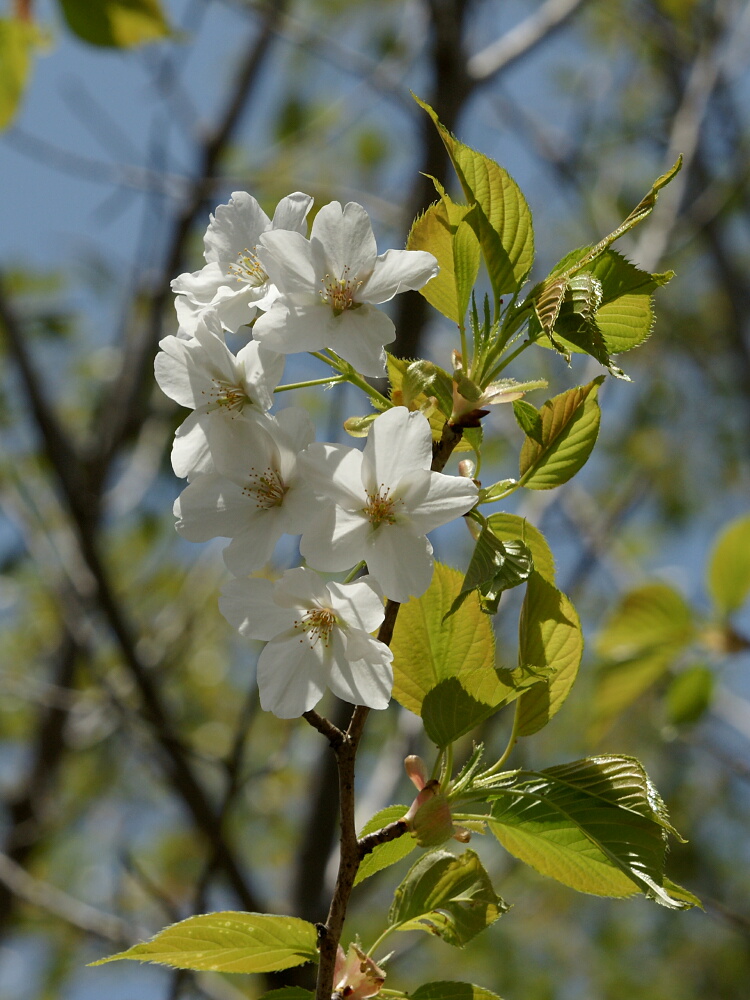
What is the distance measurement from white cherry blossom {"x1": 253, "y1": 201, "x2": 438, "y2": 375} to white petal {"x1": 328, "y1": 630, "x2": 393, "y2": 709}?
0.16 metres

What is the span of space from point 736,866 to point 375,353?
4.67 m

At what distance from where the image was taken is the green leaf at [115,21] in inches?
53.9

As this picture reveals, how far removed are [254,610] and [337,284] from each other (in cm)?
21

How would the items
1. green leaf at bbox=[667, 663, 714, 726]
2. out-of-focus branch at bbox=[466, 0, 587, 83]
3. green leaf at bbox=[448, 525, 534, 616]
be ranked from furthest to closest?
out-of-focus branch at bbox=[466, 0, 587, 83]
green leaf at bbox=[667, 663, 714, 726]
green leaf at bbox=[448, 525, 534, 616]

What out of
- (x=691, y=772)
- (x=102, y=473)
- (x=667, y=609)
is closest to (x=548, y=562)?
(x=667, y=609)

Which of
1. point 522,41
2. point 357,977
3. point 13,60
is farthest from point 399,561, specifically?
point 522,41

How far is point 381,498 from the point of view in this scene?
534 mm

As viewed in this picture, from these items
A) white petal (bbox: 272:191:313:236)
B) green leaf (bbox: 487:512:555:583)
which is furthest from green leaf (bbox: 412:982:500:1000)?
white petal (bbox: 272:191:313:236)

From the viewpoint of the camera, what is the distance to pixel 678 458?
13.3 feet

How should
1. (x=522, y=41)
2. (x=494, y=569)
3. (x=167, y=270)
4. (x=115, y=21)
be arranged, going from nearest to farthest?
(x=494, y=569)
(x=115, y=21)
(x=522, y=41)
(x=167, y=270)

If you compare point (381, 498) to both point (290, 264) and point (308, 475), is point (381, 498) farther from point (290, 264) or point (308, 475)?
point (290, 264)

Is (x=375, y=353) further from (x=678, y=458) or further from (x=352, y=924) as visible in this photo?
(x=678, y=458)

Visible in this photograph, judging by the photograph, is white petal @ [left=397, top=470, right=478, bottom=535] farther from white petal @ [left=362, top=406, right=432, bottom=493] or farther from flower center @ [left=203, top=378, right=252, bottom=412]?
flower center @ [left=203, top=378, right=252, bottom=412]

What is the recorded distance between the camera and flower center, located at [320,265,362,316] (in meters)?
0.56
